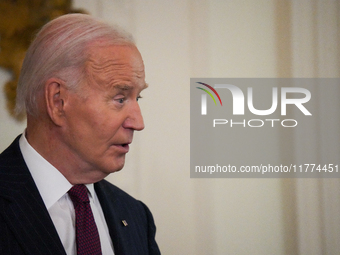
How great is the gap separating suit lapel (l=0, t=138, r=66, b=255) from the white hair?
0.73 ft

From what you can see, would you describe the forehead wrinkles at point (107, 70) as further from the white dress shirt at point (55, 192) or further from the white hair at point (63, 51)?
the white dress shirt at point (55, 192)

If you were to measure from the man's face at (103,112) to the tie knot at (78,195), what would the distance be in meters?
0.07

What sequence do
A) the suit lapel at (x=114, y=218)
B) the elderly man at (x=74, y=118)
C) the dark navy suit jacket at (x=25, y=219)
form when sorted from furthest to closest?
the suit lapel at (x=114, y=218)
the elderly man at (x=74, y=118)
the dark navy suit jacket at (x=25, y=219)

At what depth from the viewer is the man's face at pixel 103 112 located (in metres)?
1.14

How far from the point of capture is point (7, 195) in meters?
1.07

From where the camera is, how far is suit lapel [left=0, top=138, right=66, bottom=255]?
1021mm

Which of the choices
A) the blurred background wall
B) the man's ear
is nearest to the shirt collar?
the man's ear

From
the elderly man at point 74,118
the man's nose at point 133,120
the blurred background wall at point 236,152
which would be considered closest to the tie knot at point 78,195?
the elderly man at point 74,118

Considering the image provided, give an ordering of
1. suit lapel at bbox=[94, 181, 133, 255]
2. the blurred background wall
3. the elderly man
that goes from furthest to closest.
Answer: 1. the blurred background wall
2. suit lapel at bbox=[94, 181, 133, 255]
3. the elderly man

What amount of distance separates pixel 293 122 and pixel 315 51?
67cm

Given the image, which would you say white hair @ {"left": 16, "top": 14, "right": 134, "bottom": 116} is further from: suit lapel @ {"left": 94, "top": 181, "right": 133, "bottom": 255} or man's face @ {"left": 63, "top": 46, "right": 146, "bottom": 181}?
suit lapel @ {"left": 94, "top": 181, "right": 133, "bottom": 255}

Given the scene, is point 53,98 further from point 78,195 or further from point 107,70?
point 78,195

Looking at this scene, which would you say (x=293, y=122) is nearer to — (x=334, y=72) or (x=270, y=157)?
(x=270, y=157)

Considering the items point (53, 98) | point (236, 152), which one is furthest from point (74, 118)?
point (236, 152)
